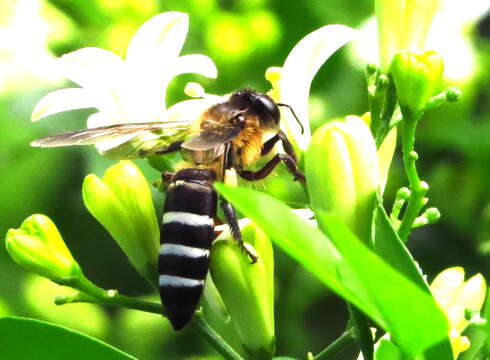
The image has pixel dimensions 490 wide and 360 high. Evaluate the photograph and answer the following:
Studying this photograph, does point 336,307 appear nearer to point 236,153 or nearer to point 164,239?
point 236,153

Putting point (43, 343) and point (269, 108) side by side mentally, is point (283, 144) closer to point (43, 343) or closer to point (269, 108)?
point (269, 108)

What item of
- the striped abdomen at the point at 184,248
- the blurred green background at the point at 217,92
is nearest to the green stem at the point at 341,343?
the striped abdomen at the point at 184,248

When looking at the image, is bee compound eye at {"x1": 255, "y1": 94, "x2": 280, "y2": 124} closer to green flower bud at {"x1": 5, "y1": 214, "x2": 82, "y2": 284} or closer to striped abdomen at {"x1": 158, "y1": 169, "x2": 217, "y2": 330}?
striped abdomen at {"x1": 158, "y1": 169, "x2": 217, "y2": 330}

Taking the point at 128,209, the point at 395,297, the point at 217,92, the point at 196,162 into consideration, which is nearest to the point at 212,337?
the point at 128,209

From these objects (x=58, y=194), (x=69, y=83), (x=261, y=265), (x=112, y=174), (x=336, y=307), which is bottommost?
(x=336, y=307)

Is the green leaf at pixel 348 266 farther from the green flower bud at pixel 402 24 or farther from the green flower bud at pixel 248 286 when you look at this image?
the green flower bud at pixel 402 24

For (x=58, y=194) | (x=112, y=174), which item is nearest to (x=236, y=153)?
(x=112, y=174)
